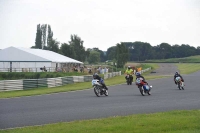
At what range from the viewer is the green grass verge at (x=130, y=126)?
927 cm

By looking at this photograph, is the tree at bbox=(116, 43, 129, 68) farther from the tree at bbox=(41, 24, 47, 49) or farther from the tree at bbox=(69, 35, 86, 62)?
the tree at bbox=(69, 35, 86, 62)

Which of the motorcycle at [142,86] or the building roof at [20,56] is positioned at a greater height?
the building roof at [20,56]

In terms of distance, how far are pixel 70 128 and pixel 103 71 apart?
44.0 m

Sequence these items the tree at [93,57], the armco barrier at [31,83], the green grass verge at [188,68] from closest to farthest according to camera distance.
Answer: the armco barrier at [31,83] < the green grass verge at [188,68] < the tree at [93,57]

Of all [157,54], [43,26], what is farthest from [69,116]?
[157,54]

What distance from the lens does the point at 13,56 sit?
58.2 metres

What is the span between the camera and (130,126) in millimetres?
9742

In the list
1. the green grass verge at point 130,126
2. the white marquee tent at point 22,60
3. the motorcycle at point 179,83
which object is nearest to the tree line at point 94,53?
the white marquee tent at point 22,60

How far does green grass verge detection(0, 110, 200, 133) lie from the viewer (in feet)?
30.4

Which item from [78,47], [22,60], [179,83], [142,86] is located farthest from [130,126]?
[78,47]

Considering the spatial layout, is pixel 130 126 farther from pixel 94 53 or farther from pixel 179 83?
pixel 94 53

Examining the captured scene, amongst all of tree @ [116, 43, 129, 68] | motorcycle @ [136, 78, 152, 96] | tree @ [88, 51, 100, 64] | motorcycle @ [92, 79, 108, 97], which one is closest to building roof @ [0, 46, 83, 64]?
tree @ [116, 43, 129, 68]

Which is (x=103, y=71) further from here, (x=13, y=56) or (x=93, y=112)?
(x=93, y=112)

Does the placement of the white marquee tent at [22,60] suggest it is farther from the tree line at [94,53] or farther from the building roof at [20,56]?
the tree line at [94,53]
